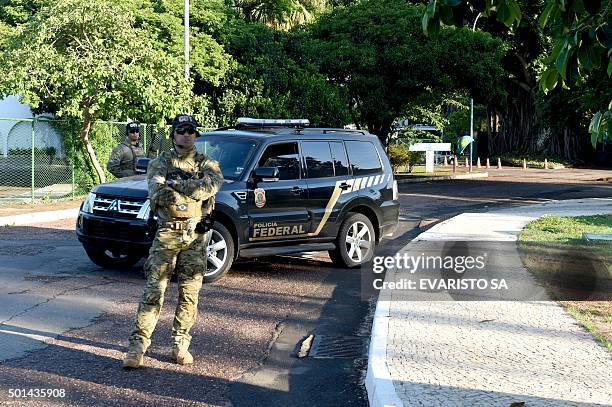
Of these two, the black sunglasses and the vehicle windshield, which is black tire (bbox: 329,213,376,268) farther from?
the black sunglasses

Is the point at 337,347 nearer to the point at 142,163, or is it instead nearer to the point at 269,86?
the point at 142,163

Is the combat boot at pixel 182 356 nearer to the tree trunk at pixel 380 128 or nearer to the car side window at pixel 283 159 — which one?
the car side window at pixel 283 159

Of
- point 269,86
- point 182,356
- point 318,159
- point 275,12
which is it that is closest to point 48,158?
point 269,86

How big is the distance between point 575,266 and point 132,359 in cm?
710

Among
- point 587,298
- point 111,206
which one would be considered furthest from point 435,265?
point 111,206

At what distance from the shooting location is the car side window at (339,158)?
11.7 metres

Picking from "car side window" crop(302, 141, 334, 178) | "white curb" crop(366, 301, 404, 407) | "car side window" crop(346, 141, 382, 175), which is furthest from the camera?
"car side window" crop(346, 141, 382, 175)

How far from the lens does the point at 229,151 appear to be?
1092 cm

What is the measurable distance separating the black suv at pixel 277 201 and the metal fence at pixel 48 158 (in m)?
10.4

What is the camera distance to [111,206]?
10266 mm

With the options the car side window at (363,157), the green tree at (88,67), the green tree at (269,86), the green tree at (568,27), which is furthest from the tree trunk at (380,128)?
the green tree at (568,27)

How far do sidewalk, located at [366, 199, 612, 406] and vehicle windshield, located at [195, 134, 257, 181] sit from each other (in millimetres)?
2701

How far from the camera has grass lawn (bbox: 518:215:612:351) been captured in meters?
8.30

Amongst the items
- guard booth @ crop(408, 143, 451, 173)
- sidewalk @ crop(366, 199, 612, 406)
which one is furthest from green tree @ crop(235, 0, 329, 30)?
sidewalk @ crop(366, 199, 612, 406)
